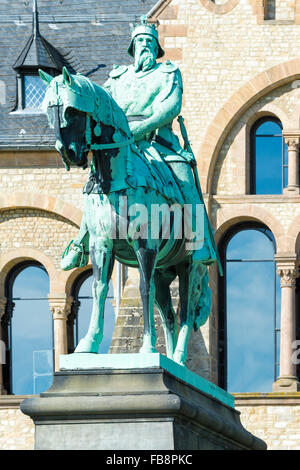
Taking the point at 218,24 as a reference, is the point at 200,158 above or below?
below

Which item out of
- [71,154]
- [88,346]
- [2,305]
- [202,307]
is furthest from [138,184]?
[2,305]

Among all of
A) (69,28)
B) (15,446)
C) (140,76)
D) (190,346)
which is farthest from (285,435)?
(140,76)

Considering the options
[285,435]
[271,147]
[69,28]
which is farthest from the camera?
[69,28]

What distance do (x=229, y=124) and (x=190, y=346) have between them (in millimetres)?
4001

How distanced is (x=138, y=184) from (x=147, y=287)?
1009 millimetres

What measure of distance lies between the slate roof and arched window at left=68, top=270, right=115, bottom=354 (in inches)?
102

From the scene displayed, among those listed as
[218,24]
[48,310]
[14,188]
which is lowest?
[48,310]

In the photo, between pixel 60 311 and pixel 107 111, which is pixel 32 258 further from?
pixel 107 111

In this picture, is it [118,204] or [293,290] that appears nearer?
[118,204]

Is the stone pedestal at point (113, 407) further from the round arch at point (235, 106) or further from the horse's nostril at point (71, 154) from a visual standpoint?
the round arch at point (235, 106)

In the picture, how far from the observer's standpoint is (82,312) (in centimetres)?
3369

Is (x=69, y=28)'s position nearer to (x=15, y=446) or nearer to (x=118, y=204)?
(x=15, y=446)

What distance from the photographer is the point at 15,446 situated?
105 feet

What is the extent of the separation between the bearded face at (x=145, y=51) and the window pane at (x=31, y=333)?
14.2m
